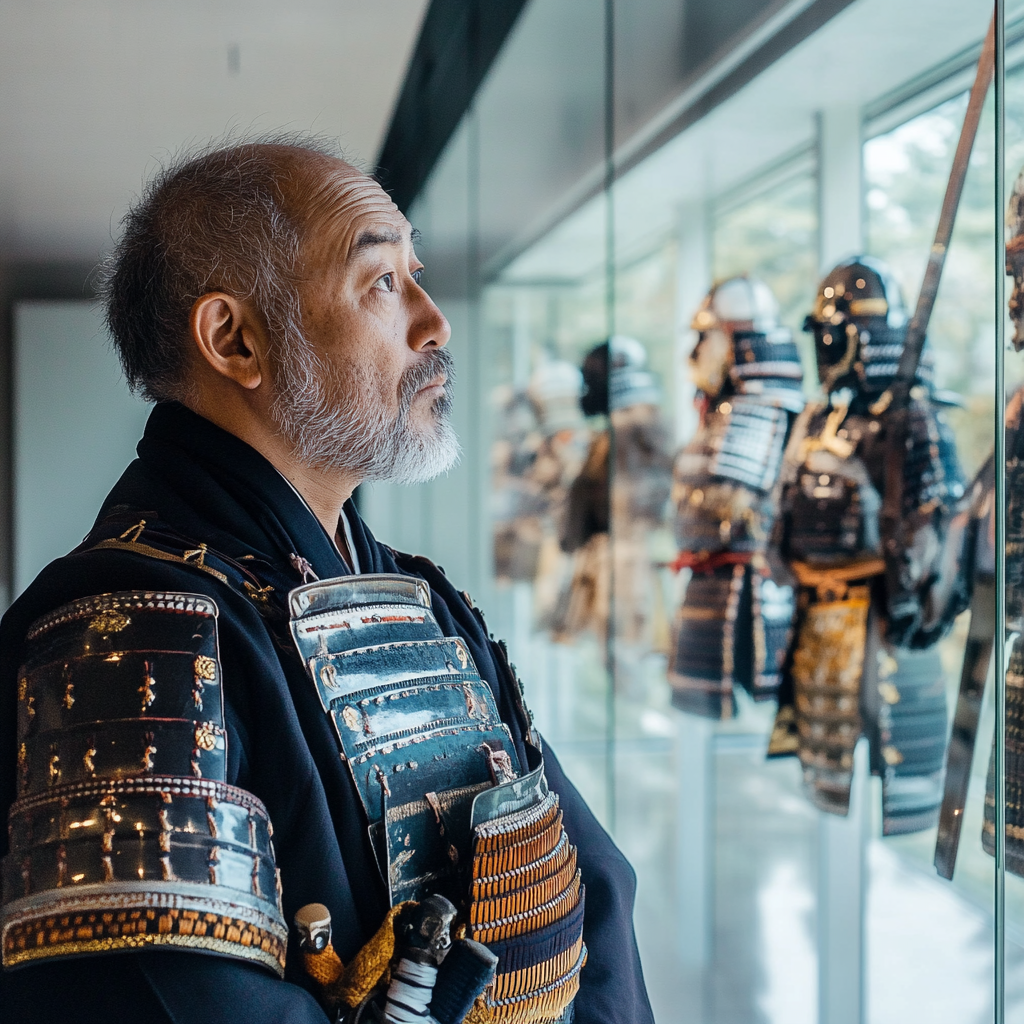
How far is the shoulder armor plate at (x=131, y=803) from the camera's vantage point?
2.41 ft

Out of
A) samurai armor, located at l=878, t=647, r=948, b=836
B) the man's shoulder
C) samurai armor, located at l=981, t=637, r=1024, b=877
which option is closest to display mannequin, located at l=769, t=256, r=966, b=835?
samurai armor, located at l=878, t=647, r=948, b=836

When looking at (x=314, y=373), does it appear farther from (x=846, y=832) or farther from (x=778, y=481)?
(x=846, y=832)

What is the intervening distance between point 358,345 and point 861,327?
3.90ft

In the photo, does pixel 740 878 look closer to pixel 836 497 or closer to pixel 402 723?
pixel 836 497

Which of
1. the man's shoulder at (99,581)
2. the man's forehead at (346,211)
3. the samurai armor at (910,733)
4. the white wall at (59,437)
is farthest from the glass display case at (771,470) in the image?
the white wall at (59,437)

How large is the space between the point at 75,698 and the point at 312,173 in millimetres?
599

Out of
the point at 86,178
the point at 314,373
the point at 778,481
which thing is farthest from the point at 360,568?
the point at 86,178

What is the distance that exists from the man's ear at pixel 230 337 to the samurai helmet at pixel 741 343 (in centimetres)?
148

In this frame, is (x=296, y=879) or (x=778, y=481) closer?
(x=296, y=879)

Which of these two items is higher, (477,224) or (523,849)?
(477,224)

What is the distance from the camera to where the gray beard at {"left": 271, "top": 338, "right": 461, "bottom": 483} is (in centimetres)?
109

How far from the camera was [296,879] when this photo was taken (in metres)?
0.87

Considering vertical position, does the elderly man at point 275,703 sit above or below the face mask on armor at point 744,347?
below

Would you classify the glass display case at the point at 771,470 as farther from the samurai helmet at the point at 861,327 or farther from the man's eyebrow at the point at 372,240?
the man's eyebrow at the point at 372,240
